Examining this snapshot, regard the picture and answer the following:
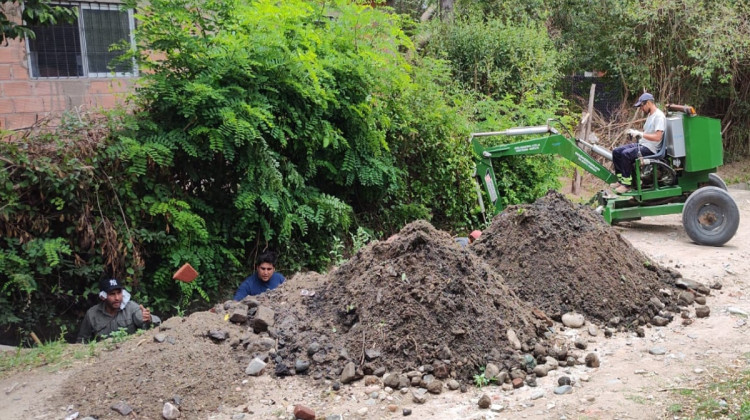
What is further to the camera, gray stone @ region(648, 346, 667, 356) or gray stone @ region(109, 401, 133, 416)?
gray stone @ region(648, 346, 667, 356)

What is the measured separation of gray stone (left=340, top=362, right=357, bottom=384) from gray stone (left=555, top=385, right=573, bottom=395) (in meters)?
1.49

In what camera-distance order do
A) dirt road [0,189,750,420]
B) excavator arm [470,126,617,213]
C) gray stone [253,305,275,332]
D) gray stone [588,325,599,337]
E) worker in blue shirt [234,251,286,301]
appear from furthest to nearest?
1. excavator arm [470,126,617,213]
2. worker in blue shirt [234,251,286,301]
3. gray stone [588,325,599,337]
4. gray stone [253,305,275,332]
5. dirt road [0,189,750,420]

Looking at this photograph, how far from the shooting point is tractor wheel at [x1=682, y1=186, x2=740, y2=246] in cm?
995

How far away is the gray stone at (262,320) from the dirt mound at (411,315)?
12 centimetres

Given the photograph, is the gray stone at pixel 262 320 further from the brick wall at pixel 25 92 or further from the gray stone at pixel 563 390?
the brick wall at pixel 25 92

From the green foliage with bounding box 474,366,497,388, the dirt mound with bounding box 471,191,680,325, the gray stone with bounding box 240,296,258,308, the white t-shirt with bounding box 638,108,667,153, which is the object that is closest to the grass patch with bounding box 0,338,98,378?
the gray stone with bounding box 240,296,258,308

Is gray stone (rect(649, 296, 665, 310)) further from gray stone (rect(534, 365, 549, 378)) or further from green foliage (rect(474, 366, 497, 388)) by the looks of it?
green foliage (rect(474, 366, 497, 388))

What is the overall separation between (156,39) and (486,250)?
4.05m

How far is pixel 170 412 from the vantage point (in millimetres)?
4836

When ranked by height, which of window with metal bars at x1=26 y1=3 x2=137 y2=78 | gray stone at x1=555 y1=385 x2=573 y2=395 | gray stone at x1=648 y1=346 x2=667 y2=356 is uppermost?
window with metal bars at x1=26 y1=3 x2=137 y2=78

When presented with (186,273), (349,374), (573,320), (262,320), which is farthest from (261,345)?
(573,320)

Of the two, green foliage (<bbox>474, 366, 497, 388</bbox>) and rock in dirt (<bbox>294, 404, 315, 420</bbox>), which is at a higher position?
rock in dirt (<bbox>294, 404, 315, 420</bbox>)

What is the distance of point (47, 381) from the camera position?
543cm

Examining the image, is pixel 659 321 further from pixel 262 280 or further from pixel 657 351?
pixel 262 280
